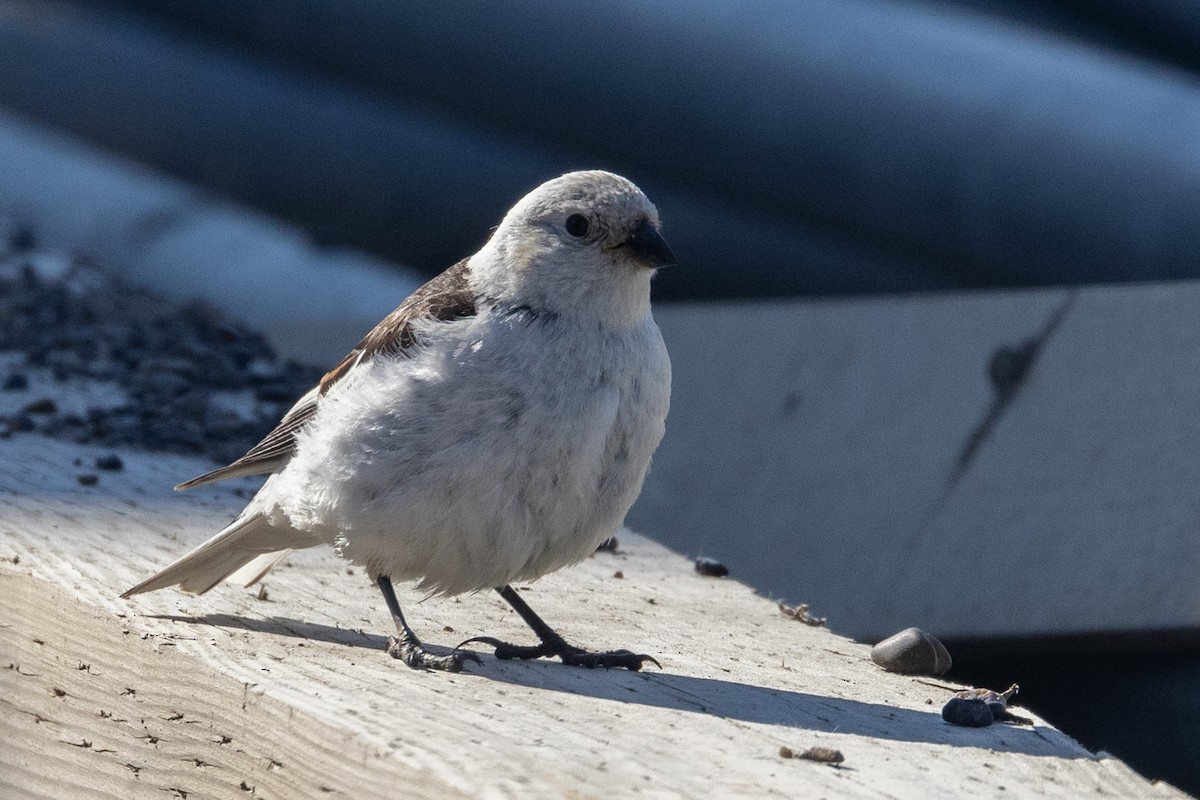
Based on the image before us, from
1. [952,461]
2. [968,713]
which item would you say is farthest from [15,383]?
[968,713]

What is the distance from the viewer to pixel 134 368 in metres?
5.29

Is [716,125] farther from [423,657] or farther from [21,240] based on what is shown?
[423,657]

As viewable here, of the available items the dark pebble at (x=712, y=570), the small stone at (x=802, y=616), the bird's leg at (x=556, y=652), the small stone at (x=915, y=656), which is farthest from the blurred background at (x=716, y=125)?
the bird's leg at (x=556, y=652)

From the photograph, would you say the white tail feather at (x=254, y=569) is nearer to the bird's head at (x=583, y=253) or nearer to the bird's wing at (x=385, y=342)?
the bird's wing at (x=385, y=342)

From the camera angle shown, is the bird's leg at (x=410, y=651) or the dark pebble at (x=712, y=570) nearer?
the bird's leg at (x=410, y=651)

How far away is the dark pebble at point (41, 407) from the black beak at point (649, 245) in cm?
235

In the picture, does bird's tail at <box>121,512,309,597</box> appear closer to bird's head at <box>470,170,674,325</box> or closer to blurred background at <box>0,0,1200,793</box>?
bird's head at <box>470,170,674,325</box>

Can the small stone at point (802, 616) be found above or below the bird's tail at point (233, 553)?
above

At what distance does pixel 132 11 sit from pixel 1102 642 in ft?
20.6

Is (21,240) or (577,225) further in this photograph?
(21,240)

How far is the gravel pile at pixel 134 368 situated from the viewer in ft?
15.4

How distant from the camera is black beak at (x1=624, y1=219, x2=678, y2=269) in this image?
3.15 m

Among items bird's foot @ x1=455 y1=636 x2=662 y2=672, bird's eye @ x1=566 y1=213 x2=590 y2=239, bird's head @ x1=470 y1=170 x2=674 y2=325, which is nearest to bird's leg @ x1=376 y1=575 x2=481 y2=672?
bird's foot @ x1=455 y1=636 x2=662 y2=672

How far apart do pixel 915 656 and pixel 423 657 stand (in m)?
1.04
